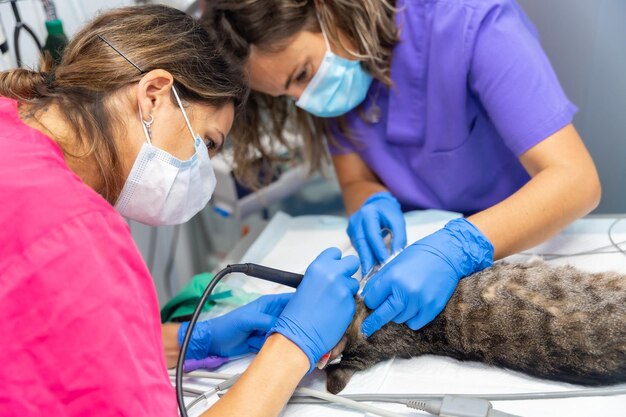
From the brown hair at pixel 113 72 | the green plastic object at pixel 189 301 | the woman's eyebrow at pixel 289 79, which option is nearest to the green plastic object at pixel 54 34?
the brown hair at pixel 113 72

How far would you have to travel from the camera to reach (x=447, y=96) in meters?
1.59

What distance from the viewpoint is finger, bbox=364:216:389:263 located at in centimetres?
144

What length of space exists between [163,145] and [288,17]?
0.50m

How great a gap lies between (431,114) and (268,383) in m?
0.90

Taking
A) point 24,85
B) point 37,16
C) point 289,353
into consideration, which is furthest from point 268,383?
point 37,16

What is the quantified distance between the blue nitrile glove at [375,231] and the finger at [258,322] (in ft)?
0.87

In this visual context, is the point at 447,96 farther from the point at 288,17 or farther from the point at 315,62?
the point at 288,17

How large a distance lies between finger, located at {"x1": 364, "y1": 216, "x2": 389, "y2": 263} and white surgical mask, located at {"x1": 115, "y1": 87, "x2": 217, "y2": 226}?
1.33 ft

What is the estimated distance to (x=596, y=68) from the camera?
6.14 feet

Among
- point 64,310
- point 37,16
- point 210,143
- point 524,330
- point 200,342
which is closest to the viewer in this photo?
point 64,310

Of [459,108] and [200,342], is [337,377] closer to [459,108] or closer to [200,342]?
[200,342]

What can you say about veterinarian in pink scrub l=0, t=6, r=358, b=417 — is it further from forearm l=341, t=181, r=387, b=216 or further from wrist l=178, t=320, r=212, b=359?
forearm l=341, t=181, r=387, b=216

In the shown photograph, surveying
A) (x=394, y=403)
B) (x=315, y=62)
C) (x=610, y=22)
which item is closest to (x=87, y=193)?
(x=394, y=403)

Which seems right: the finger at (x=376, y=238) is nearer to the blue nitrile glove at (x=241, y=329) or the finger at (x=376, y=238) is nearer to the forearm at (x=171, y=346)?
the blue nitrile glove at (x=241, y=329)
